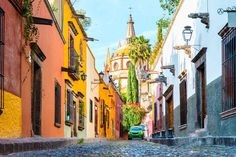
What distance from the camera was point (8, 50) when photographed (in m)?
9.48

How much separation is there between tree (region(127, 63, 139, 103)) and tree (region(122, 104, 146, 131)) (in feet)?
42.6

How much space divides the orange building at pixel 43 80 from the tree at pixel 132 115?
147 ft

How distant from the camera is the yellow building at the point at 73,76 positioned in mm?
20172

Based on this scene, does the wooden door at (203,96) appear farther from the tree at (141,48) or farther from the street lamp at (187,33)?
the tree at (141,48)

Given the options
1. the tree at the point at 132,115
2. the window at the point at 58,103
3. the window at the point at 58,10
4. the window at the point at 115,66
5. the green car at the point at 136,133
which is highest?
the window at the point at 115,66

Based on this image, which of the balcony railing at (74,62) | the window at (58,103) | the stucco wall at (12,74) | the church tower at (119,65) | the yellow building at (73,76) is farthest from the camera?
the church tower at (119,65)

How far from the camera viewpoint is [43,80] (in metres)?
13.8

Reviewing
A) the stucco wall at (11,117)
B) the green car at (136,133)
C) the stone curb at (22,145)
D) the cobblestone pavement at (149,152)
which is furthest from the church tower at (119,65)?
the cobblestone pavement at (149,152)

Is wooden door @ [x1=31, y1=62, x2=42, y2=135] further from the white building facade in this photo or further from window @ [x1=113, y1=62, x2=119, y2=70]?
window @ [x1=113, y1=62, x2=119, y2=70]

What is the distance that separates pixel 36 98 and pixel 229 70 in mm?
5222

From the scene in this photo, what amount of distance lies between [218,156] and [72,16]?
17139mm

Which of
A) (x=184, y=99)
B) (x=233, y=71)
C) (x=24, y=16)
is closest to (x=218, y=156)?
(x=233, y=71)

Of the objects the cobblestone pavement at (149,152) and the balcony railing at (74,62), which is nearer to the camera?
the cobblestone pavement at (149,152)

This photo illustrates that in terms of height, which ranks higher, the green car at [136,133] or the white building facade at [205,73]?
the white building facade at [205,73]
